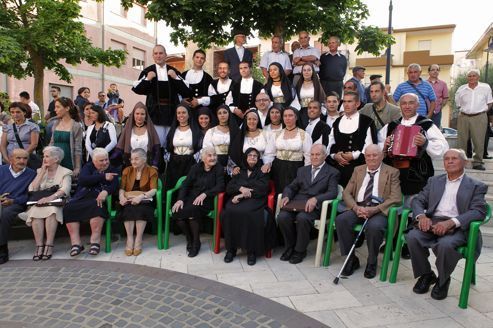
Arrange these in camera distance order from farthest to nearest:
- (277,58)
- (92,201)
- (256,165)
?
(277,58) < (256,165) < (92,201)

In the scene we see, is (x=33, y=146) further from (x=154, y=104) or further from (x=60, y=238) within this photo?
(x=154, y=104)

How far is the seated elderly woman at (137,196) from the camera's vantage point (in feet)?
16.8

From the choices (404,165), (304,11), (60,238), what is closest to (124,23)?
(304,11)

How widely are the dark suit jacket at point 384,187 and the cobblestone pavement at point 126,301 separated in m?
1.65

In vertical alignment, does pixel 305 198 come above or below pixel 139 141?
below

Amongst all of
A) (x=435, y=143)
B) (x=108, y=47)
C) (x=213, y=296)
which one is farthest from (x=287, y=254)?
(x=108, y=47)

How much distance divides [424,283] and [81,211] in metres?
4.08

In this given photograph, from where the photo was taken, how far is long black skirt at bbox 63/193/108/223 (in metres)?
5.03

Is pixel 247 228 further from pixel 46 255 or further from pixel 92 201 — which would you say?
pixel 46 255

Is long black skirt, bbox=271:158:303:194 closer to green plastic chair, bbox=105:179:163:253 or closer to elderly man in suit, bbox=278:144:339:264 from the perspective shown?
elderly man in suit, bbox=278:144:339:264

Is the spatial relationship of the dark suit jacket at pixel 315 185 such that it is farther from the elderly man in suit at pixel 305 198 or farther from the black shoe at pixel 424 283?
the black shoe at pixel 424 283

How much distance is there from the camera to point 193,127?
5.86 m

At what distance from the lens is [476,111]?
6992 mm

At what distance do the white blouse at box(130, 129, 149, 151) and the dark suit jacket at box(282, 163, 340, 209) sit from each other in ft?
7.13
